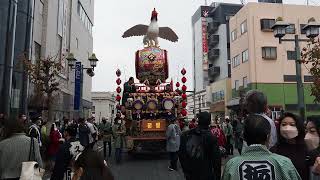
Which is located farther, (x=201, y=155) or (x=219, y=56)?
(x=219, y=56)

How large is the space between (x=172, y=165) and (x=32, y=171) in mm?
8625

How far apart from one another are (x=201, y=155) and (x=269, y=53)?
37.2 meters

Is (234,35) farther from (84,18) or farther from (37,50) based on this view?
(37,50)

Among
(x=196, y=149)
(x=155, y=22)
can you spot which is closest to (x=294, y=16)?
(x=155, y=22)

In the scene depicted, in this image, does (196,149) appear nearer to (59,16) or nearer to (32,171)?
(32,171)

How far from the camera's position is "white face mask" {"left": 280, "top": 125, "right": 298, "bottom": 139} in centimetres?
385

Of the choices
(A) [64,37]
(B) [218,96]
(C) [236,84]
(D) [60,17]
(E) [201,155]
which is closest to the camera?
(E) [201,155]

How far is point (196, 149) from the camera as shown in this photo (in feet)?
17.3

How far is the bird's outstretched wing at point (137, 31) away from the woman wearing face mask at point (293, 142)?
682 inches

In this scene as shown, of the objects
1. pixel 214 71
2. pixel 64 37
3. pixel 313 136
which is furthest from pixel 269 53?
pixel 313 136

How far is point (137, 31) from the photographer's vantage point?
21.0 m

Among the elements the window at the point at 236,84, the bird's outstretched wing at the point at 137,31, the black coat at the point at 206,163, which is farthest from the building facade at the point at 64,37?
the window at the point at 236,84

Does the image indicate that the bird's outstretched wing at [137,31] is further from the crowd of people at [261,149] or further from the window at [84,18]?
the window at [84,18]

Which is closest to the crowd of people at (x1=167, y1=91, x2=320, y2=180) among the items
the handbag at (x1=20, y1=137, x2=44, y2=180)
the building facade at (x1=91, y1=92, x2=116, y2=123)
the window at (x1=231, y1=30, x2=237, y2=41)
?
the handbag at (x1=20, y1=137, x2=44, y2=180)
